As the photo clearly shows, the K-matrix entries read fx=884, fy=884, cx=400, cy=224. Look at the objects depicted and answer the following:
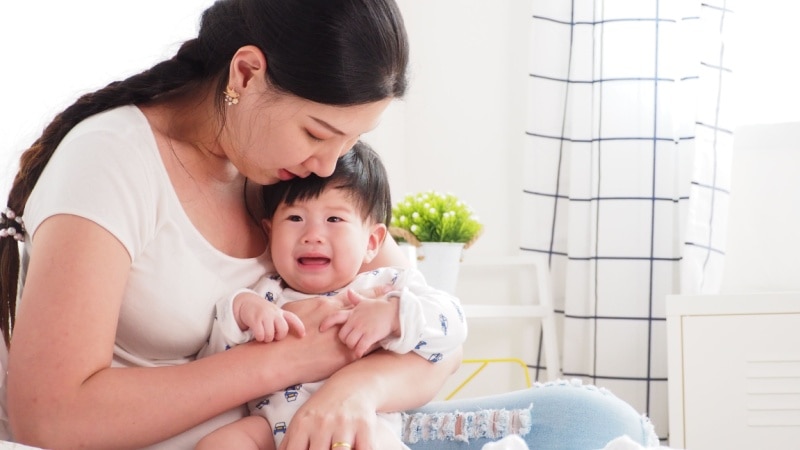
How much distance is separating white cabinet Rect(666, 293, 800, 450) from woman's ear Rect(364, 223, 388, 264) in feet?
3.01

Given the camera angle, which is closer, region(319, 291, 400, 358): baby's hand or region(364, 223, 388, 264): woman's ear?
region(319, 291, 400, 358): baby's hand

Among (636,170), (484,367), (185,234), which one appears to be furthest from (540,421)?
(484,367)

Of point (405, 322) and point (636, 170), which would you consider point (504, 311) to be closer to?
point (636, 170)

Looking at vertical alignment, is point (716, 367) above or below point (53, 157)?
below

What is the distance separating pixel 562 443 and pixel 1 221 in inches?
32.5

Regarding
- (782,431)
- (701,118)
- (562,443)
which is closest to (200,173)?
(562,443)

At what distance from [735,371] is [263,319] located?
1283mm

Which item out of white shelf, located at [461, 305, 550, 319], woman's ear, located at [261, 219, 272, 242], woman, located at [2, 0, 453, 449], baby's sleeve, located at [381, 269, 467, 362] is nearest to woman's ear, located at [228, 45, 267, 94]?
woman, located at [2, 0, 453, 449]

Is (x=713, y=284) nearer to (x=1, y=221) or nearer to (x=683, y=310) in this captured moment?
(x=683, y=310)

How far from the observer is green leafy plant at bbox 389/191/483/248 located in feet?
8.09

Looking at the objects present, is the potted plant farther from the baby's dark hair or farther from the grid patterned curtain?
the baby's dark hair

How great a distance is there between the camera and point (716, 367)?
2.00m

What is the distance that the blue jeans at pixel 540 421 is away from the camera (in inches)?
47.9

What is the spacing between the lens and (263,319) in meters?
1.12
